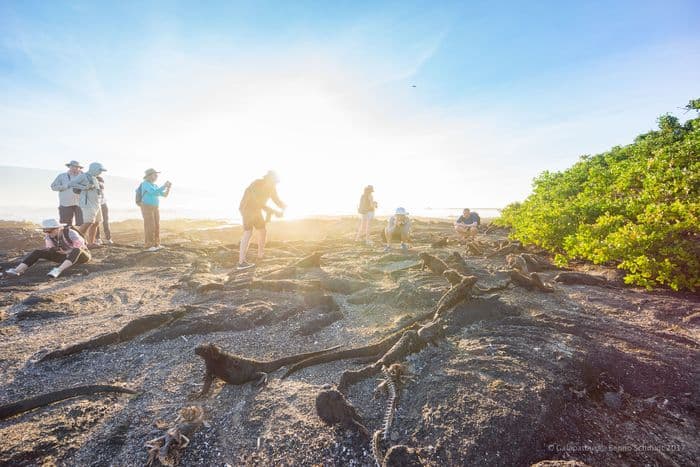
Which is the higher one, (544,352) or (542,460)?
(544,352)

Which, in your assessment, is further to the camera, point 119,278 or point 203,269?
point 203,269

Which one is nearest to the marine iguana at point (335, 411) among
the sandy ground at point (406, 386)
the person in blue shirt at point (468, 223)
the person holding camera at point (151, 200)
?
the sandy ground at point (406, 386)

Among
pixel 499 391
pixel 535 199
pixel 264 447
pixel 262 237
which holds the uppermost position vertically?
pixel 535 199

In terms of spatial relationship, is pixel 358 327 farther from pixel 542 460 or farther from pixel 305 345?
pixel 542 460

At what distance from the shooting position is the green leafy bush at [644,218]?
5.07m

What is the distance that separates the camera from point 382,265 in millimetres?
8391

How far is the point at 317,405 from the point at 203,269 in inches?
260

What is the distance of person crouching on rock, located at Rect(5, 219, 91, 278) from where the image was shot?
6795 millimetres

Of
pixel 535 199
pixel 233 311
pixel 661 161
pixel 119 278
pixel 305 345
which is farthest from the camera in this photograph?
pixel 535 199

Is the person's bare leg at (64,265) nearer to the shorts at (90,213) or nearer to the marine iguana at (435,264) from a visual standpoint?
the shorts at (90,213)

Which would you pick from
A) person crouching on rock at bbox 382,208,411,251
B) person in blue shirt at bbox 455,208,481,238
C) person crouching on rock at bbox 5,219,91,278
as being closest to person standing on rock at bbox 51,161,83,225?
person crouching on rock at bbox 5,219,91,278

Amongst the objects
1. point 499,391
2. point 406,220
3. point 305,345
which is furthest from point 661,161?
point 305,345

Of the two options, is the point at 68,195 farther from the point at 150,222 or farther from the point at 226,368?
the point at 226,368

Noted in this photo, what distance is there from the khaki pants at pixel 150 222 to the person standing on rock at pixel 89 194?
1157 mm
